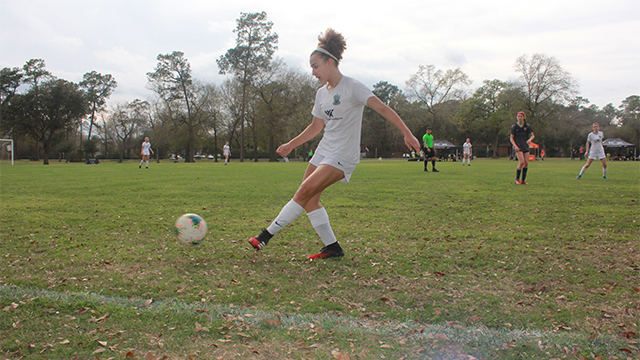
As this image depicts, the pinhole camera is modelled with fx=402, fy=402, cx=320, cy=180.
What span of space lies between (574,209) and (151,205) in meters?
8.53

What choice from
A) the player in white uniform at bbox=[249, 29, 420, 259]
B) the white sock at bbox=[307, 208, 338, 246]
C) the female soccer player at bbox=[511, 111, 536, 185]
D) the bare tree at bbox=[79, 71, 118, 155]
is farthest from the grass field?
the bare tree at bbox=[79, 71, 118, 155]

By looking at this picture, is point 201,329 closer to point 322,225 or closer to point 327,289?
point 327,289

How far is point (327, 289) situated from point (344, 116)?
1812 millimetres

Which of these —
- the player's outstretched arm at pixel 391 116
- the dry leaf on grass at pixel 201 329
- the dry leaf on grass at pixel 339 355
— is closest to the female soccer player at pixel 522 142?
the player's outstretched arm at pixel 391 116

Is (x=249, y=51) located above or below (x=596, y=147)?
above

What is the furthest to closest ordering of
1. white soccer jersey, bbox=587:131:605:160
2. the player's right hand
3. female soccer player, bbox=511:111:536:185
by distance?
white soccer jersey, bbox=587:131:605:160 → female soccer player, bbox=511:111:536:185 → the player's right hand

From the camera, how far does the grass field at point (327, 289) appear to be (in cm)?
245

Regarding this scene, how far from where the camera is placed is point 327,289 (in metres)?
3.47

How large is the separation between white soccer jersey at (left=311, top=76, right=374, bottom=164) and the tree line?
50.9m

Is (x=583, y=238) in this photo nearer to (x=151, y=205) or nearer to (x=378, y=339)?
(x=378, y=339)

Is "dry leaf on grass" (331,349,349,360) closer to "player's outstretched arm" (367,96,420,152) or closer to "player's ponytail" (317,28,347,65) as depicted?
"player's outstretched arm" (367,96,420,152)

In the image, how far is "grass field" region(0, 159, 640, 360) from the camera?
245cm

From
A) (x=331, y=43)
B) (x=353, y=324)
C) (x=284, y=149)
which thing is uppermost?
(x=331, y=43)

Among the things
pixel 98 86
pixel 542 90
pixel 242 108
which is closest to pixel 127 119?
pixel 98 86
